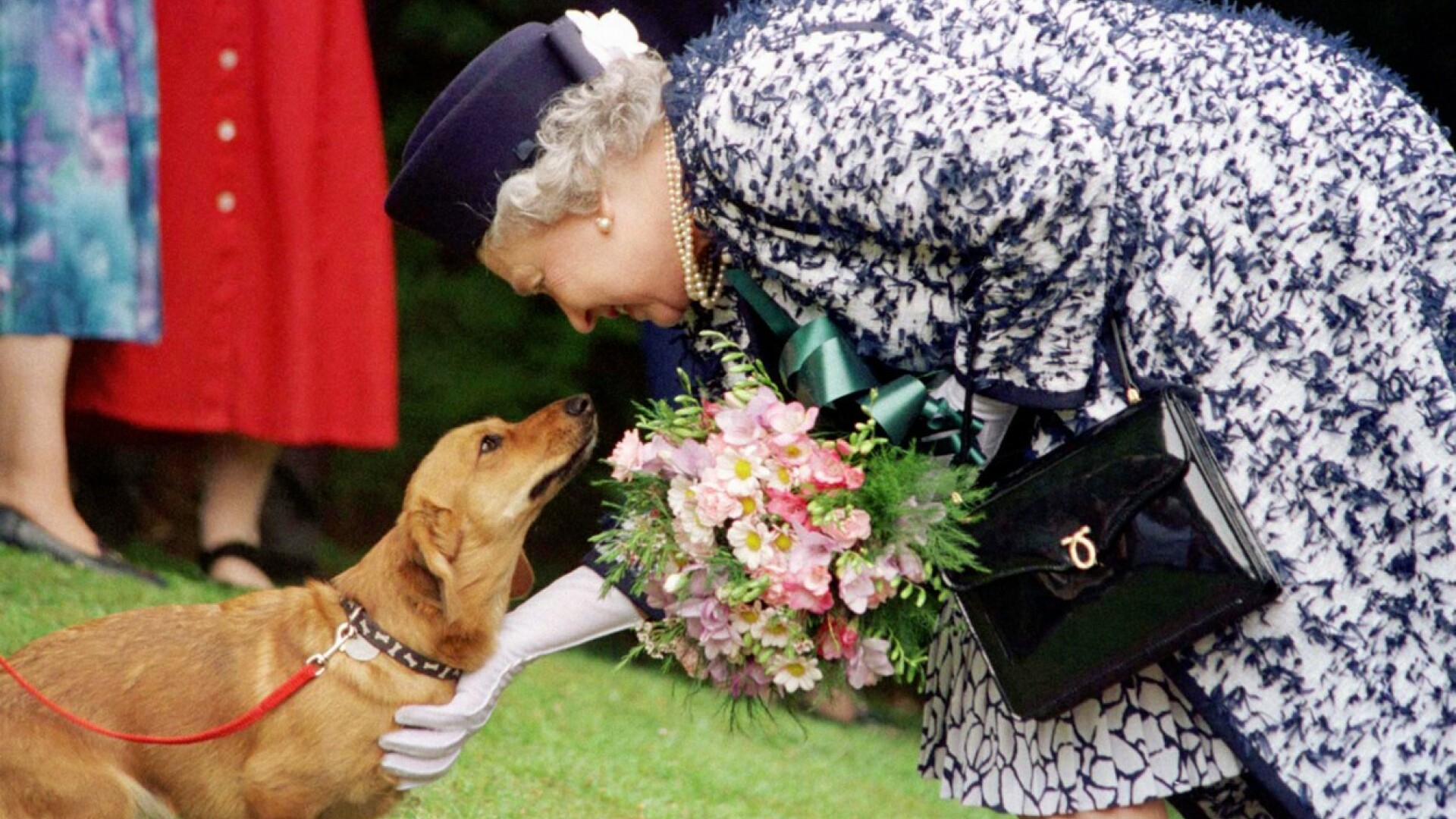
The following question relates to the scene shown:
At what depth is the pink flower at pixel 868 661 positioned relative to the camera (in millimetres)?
1787

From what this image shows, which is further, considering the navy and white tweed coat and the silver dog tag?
the silver dog tag

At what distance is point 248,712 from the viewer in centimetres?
238

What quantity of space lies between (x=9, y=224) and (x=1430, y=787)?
109 inches

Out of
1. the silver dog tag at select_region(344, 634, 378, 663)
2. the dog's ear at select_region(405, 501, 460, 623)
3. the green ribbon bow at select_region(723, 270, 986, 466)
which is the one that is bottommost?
the silver dog tag at select_region(344, 634, 378, 663)

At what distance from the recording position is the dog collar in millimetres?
2445

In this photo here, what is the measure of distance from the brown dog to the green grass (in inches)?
14.8

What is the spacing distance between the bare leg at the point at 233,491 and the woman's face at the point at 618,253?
212 centimetres

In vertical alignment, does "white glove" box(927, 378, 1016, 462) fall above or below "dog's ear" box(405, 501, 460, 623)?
above

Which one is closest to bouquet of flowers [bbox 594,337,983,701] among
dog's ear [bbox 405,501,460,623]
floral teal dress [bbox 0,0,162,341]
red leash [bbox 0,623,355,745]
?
dog's ear [bbox 405,501,460,623]

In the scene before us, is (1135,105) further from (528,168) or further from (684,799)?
(684,799)

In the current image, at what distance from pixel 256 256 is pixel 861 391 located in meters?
2.32

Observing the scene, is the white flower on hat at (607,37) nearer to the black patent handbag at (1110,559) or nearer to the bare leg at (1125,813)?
the black patent handbag at (1110,559)

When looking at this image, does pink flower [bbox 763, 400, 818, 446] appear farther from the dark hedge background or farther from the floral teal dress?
the dark hedge background

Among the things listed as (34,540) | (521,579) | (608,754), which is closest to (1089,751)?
(521,579)
